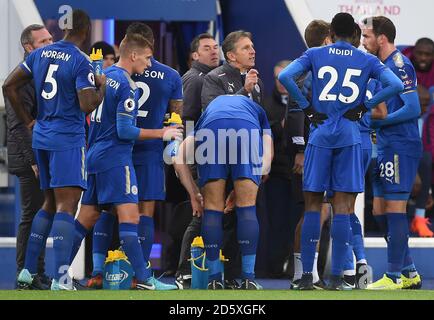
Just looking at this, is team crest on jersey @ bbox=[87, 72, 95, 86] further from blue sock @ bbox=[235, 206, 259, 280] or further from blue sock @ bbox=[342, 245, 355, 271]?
blue sock @ bbox=[342, 245, 355, 271]

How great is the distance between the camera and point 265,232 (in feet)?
44.4

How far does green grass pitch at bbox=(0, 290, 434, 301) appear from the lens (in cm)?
946

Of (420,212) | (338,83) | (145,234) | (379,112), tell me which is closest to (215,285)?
(145,234)

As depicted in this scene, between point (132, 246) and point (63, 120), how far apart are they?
1084 millimetres

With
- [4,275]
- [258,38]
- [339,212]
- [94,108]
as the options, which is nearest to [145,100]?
[94,108]

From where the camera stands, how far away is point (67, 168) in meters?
10.1

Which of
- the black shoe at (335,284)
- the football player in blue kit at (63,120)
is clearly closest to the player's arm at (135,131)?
the football player in blue kit at (63,120)

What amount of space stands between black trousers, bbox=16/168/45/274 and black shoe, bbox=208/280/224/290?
152cm

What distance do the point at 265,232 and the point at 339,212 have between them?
3.27m

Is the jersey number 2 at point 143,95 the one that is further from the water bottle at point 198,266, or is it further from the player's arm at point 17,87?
the water bottle at point 198,266

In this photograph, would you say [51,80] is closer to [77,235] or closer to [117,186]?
[117,186]

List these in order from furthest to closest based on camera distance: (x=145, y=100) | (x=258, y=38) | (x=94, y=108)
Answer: (x=258, y=38) → (x=145, y=100) → (x=94, y=108)
